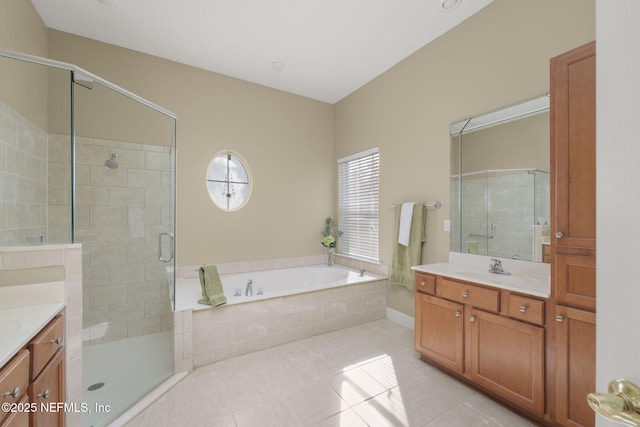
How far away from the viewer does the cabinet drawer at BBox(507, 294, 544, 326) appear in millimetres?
1546

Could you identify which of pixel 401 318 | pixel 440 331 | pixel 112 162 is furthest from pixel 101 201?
pixel 401 318

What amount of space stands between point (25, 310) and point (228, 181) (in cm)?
236

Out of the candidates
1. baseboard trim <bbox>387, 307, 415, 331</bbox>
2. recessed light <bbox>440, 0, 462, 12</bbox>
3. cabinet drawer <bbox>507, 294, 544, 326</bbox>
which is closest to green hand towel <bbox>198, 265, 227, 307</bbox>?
baseboard trim <bbox>387, 307, 415, 331</bbox>

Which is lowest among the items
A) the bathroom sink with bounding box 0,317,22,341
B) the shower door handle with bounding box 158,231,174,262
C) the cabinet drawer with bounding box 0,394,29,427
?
the cabinet drawer with bounding box 0,394,29,427

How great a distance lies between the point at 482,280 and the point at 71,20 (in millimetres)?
4026

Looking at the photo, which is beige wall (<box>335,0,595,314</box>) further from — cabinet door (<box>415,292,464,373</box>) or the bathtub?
cabinet door (<box>415,292,464,373</box>)

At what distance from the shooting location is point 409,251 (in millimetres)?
2896

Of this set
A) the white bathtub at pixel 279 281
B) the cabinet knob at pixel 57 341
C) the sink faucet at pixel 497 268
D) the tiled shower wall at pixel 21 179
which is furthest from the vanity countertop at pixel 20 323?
the sink faucet at pixel 497 268

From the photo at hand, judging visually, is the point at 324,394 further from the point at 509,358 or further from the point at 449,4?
the point at 449,4

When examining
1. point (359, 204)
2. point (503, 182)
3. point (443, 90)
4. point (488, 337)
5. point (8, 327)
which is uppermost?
point (443, 90)

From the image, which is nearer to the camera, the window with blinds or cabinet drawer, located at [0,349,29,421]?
cabinet drawer, located at [0,349,29,421]

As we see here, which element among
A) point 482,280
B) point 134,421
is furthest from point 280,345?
point 482,280

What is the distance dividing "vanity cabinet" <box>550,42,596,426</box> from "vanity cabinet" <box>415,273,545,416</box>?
12 cm

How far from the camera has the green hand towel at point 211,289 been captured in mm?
2306
